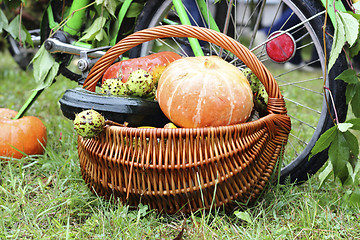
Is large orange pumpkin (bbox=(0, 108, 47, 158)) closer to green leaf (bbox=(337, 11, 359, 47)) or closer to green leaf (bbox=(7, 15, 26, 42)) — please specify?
green leaf (bbox=(7, 15, 26, 42))

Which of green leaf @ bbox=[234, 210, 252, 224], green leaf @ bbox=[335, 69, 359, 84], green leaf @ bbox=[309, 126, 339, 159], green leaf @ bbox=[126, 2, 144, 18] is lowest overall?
green leaf @ bbox=[234, 210, 252, 224]

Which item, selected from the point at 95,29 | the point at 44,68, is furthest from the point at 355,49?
the point at 44,68

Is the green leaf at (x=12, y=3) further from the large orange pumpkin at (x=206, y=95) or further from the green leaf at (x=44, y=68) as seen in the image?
the large orange pumpkin at (x=206, y=95)

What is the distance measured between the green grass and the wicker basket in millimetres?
60

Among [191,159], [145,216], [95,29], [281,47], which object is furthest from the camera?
[95,29]

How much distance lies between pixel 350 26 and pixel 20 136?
1.45 metres

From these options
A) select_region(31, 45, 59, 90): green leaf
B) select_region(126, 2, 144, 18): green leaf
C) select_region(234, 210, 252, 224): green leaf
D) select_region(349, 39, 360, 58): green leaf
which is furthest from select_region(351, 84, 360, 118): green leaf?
select_region(31, 45, 59, 90): green leaf

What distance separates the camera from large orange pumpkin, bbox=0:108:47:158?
171 cm

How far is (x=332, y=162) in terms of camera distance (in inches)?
49.4

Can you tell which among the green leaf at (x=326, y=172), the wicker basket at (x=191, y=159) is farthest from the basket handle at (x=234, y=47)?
the green leaf at (x=326, y=172)

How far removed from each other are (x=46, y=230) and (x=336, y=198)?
105 cm

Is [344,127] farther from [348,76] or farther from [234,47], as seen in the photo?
[234,47]

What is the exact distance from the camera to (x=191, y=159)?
1.14m

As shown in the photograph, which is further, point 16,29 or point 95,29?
point 16,29
